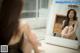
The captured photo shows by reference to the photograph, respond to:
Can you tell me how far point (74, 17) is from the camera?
1.54 metres

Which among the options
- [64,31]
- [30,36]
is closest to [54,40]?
[64,31]

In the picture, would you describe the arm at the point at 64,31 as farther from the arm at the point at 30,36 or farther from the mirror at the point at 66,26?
the arm at the point at 30,36

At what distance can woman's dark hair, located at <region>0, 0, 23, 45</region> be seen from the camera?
542 millimetres

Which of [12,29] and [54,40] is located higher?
[12,29]

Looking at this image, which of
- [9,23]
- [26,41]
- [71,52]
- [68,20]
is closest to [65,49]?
[71,52]

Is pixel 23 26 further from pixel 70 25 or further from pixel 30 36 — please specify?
pixel 70 25

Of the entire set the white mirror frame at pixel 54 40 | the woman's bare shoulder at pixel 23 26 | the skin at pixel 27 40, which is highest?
the woman's bare shoulder at pixel 23 26

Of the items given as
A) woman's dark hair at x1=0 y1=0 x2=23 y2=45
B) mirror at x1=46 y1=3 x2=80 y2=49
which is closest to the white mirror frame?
mirror at x1=46 y1=3 x2=80 y2=49

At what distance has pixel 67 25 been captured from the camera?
1562mm

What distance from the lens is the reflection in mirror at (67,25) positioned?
154 cm

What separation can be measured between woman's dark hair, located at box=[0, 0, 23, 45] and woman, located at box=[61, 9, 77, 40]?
1029mm

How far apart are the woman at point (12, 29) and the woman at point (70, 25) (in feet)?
2.98

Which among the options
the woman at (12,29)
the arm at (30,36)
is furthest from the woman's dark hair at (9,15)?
the arm at (30,36)

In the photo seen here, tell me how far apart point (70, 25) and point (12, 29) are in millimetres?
1044
